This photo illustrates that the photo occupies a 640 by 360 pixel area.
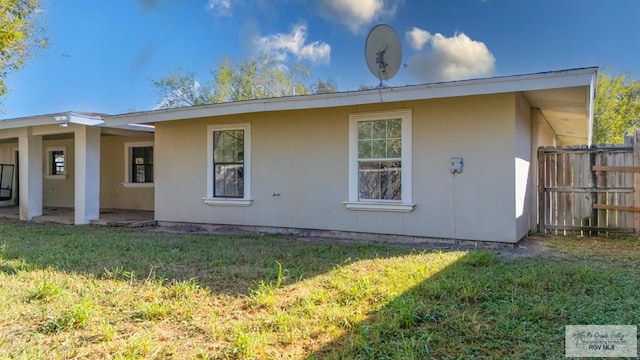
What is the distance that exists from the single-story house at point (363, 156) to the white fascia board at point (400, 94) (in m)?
0.02

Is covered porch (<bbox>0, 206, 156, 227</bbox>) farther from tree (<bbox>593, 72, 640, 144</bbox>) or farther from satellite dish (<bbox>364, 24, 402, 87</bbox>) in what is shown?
tree (<bbox>593, 72, 640, 144</bbox>)

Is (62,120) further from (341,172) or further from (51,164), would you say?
(341,172)

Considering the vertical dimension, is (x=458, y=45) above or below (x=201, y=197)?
above

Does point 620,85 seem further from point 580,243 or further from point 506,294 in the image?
point 506,294

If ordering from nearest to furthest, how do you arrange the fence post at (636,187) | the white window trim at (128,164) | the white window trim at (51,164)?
the fence post at (636,187), the white window trim at (128,164), the white window trim at (51,164)

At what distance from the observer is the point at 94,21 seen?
16406 millimetres

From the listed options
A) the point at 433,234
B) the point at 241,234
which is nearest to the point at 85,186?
the point at 241,234

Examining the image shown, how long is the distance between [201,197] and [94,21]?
12.4 m

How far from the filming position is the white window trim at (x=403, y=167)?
6430 mm

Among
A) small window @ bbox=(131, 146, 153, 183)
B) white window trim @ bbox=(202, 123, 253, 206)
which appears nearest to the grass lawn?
white window trim @ bbox=(202, 123, 253, 206)

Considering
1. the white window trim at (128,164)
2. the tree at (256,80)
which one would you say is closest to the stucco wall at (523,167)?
the white window trim at (128,164)

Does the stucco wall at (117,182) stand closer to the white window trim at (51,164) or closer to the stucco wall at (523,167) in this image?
the white window trim at (51,164)

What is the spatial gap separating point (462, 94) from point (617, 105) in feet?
69.3

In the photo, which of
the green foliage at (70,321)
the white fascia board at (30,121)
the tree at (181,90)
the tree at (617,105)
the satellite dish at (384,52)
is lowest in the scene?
the green foliage at (70,321)
